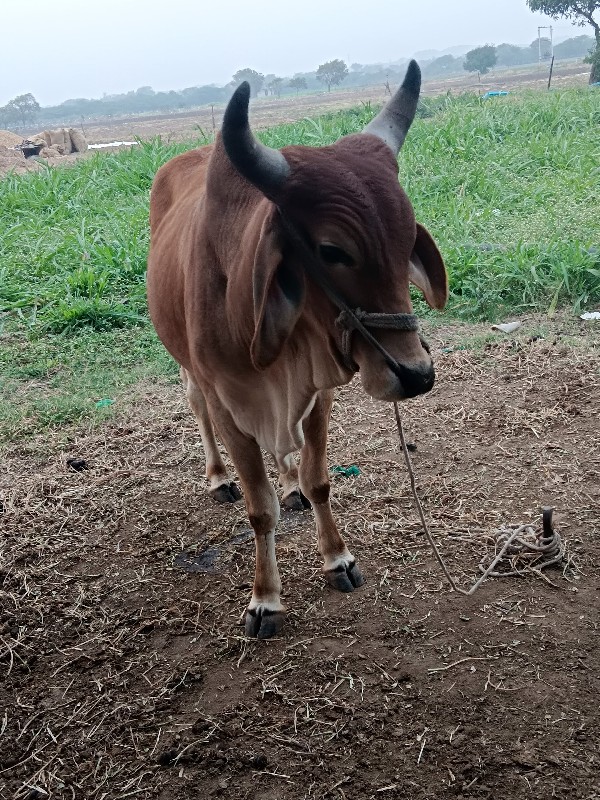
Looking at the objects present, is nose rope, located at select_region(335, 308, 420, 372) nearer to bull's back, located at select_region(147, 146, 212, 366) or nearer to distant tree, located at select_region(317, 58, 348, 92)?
bull's back, located at select_region(147, 146, 212, 366)

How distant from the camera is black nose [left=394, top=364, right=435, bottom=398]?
1.94 metres

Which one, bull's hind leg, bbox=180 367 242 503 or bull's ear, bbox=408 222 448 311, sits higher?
bull's ear, bbox=408 222 448 311

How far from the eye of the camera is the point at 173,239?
9.82 feet

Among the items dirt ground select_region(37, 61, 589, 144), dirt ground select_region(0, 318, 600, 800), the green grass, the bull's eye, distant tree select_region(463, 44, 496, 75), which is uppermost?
distant tree select_region(463, 44, 496, 75)

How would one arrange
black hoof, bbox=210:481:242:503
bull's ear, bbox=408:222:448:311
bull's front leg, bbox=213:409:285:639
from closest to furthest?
bull's ear, bbox=408:222:448:311 → bull's front leg, bbox=213:409:285:639 → black hoof, bbox=210:481:242:503

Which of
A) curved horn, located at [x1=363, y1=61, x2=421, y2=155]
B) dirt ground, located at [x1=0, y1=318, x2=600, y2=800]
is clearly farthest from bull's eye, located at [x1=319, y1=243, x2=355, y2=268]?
dirt ground, located at [x1=0, y1=318, x2=600, y2=800]

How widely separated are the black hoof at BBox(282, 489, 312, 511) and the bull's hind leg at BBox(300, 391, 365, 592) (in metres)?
0.52

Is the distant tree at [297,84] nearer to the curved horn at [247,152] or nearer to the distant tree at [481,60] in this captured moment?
the distant tree at [481,60]

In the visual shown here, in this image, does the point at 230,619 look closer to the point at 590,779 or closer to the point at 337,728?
the point at 337,728

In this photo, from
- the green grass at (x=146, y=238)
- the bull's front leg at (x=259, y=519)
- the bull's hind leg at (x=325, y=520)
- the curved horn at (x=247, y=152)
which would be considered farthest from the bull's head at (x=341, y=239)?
the green grass at (x=146, y=238)

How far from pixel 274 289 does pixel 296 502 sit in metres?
1.61

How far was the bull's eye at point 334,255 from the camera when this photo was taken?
1.92 metres

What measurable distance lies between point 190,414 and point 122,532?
119cm

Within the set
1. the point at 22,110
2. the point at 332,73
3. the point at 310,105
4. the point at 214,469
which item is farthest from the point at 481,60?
the point at 214,469
